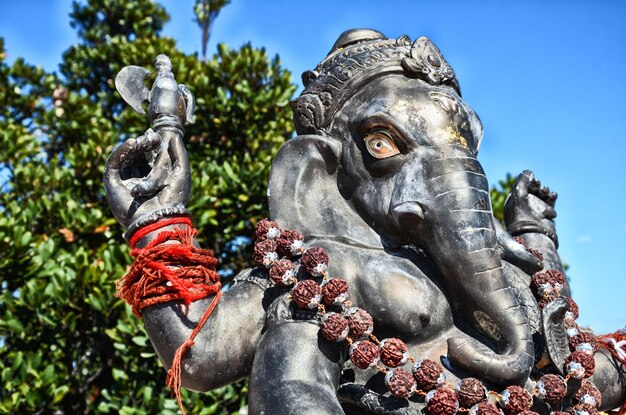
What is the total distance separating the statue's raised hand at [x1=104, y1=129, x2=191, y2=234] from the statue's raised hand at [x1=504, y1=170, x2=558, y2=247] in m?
1.35

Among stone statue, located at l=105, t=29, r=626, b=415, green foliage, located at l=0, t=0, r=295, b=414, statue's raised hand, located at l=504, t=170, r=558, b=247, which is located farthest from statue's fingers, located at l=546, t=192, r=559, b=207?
green foliage, located at l=0, t=0, r=295, b=414

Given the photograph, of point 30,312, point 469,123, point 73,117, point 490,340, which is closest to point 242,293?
point 490,340

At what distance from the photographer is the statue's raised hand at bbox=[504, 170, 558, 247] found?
116 inches

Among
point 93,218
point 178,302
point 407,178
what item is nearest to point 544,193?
point 407,178

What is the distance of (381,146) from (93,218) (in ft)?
12.4

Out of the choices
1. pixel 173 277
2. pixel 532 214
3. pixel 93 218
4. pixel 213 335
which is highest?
pixel 93 218

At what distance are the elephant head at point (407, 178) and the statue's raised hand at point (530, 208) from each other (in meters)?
0.61

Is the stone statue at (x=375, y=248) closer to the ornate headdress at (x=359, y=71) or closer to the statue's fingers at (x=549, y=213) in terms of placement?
the ornate headdress at (x=359, y=71)

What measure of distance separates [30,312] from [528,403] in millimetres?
4082

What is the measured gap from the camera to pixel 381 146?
2361 millimetres

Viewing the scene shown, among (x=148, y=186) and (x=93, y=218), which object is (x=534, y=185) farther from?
(x=93, y=218)

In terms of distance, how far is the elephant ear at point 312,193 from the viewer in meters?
2.41

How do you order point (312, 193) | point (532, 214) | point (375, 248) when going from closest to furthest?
point (375, 248) → point (312, 193) → point (532, 214)

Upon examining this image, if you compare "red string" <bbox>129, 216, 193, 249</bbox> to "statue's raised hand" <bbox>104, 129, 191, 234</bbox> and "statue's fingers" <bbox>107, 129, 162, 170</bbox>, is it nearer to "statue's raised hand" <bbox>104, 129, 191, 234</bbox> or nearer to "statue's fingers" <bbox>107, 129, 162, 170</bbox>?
"statue's raised hand" <bbox>104, 129, 191, 234</bbox>
